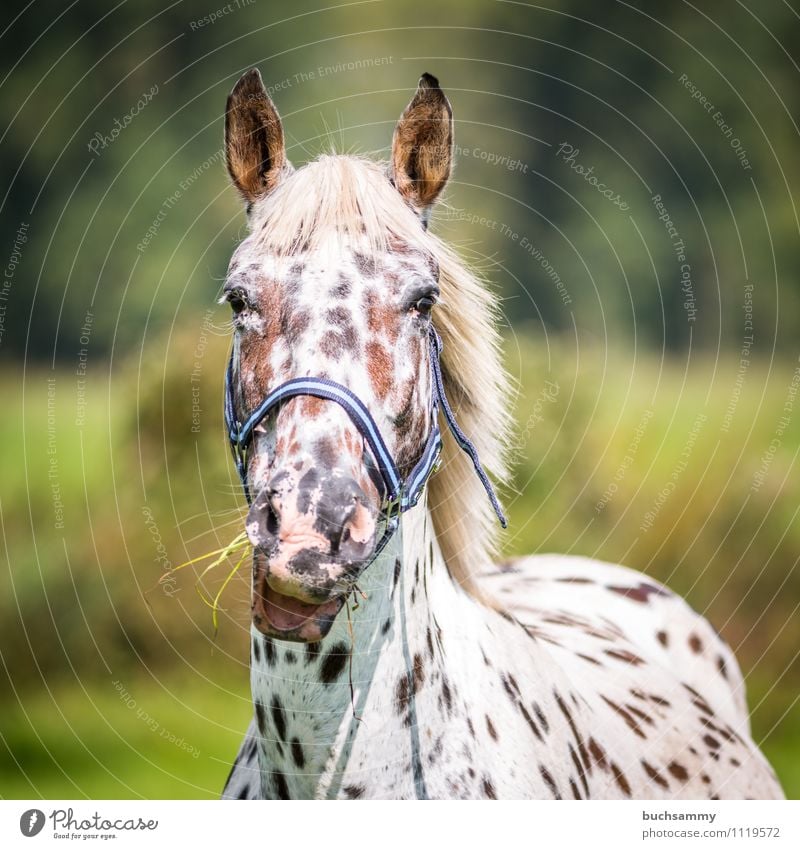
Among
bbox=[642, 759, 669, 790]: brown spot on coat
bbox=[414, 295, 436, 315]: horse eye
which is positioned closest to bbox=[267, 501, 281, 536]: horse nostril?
bbox=[414, 295, 436, 315]: horse eye

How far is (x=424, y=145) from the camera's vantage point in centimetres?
270

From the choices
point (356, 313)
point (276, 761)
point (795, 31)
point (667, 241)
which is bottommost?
point (276, 761)

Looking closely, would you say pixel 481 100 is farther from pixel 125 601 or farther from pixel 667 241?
pixel 125 601

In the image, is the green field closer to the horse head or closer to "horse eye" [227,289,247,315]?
the horse head

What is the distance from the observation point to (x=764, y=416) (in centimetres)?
888

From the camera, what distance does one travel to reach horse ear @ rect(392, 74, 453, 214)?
8.79 ft

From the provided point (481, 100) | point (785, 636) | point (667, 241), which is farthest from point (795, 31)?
point (785, 636)

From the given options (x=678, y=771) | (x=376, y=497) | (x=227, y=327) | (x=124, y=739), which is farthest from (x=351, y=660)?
(x=124, y=739)

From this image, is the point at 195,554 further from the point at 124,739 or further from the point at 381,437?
the point at 381,437
